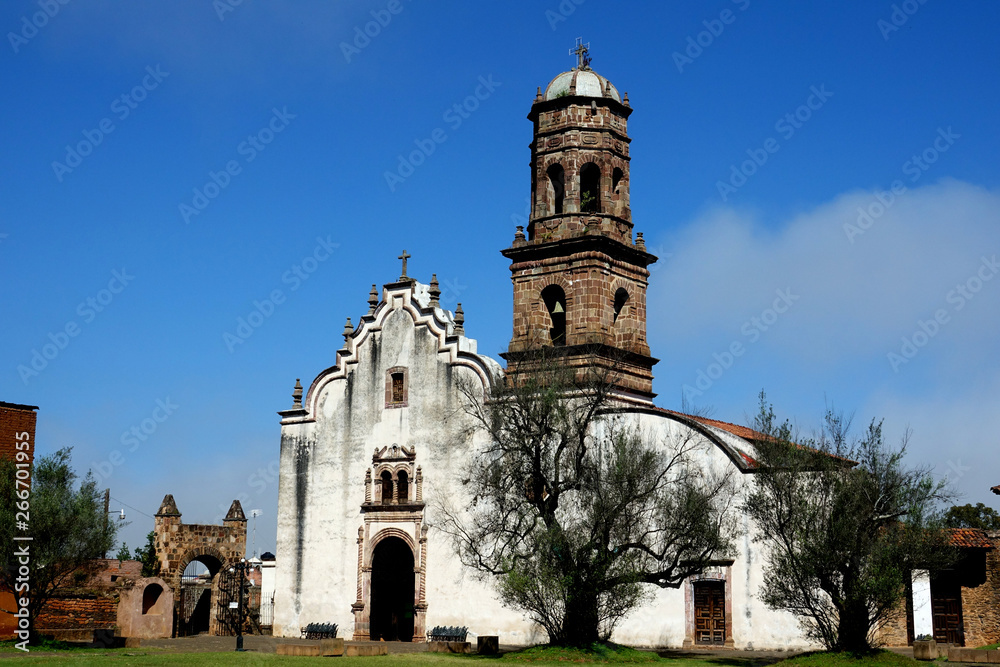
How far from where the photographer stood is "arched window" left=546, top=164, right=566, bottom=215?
36.5m

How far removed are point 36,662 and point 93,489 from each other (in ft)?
31.6

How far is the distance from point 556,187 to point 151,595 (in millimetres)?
20296

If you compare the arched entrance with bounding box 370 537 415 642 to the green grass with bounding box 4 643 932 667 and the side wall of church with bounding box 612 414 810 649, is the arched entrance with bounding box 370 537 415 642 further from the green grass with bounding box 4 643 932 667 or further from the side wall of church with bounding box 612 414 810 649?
the side wall of church with bounding box 612 414 810 649

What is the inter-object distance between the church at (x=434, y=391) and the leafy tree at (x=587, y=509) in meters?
3.92

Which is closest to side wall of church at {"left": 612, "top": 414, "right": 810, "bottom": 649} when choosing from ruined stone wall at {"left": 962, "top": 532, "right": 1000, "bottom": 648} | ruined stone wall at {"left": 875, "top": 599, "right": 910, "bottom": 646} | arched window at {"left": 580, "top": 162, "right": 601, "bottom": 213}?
ruined stone wall at {"left": 875, "top": 599, "right": 910, "bottom": 646}

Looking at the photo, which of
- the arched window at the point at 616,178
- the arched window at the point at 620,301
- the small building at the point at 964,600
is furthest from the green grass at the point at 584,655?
the arched window at the point at 616,178

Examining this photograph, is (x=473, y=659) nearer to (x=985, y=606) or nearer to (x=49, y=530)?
(x=49, y=530)

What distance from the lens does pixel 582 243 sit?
3525 centimetres

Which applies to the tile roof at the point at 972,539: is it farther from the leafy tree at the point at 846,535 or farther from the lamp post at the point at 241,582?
the lamp post at the point at 241,582

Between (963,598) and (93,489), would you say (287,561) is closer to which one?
(93,489)

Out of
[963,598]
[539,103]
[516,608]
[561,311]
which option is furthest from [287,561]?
[963,598]

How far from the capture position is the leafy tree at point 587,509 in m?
27.3

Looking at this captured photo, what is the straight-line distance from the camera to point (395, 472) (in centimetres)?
3641

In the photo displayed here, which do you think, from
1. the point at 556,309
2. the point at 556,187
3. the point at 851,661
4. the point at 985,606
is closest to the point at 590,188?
the point at 556,187
